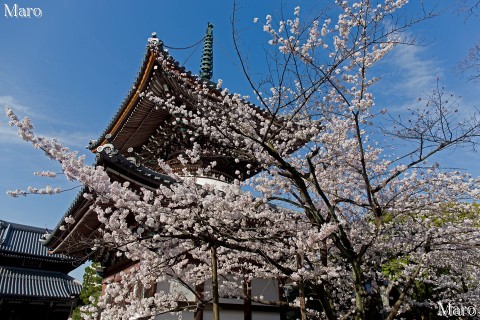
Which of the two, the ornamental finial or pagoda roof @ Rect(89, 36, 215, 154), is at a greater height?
the ornamental finial

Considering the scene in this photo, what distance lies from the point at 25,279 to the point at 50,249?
1168 centimetres

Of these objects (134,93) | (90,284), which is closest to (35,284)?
(90,284)

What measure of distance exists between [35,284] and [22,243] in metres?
3.60

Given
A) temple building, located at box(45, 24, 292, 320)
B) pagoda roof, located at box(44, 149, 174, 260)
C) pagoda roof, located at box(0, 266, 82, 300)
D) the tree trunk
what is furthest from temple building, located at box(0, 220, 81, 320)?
the tree trunk

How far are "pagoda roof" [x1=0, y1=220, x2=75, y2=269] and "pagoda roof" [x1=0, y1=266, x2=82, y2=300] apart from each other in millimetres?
891

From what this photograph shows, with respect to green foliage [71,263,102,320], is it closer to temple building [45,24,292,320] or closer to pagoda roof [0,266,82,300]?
pagoda roof [0,266,82,300]

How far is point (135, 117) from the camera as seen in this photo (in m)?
9.93

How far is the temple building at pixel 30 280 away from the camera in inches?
703

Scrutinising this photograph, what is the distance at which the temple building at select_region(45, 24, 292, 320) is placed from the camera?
767 cm

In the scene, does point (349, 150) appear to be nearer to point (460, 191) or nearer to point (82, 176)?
point (460, 191)

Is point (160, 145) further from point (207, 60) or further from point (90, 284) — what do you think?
point (90, 284)

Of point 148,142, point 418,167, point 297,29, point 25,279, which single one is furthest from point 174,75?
point 25,279

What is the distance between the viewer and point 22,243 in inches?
835

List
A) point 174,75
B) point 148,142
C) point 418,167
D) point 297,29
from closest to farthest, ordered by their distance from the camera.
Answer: point 297,29 → point 418,167 → point 174,75 → point 148,142
